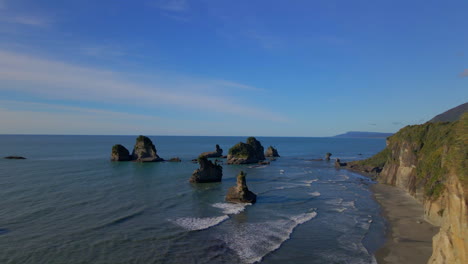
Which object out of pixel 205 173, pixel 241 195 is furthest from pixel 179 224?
pixel 205 173

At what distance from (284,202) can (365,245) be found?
18.2 meters

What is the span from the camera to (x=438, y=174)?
3859 centimetres

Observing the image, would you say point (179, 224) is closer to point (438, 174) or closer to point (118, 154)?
point (438, 174)

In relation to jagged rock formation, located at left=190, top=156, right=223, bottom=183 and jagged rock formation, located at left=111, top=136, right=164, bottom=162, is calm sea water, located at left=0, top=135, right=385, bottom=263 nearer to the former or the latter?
jagged rock formation, located at left=190, top=156, right=223, bottom=183

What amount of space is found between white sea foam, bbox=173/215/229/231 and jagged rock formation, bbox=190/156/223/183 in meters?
24.6

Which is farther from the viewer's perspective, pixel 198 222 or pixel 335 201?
pixel 335 201

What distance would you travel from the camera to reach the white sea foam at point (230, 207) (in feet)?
136

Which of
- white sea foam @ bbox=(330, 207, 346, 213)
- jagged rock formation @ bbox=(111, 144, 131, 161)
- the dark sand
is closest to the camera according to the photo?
the dark sand

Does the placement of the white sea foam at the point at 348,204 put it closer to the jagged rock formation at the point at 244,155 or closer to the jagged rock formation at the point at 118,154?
the jagged rock formation at the point at 244,155

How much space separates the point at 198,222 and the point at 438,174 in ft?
101

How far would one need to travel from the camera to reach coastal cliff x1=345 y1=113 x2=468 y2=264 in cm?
1736

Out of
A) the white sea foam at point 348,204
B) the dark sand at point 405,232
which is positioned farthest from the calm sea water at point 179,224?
the dark sand at point 405,232

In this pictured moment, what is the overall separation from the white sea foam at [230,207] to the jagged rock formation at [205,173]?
17.9m

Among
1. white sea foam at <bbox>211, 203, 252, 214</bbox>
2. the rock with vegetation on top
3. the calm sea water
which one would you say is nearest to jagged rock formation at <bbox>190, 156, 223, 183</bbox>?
the calm sea water
